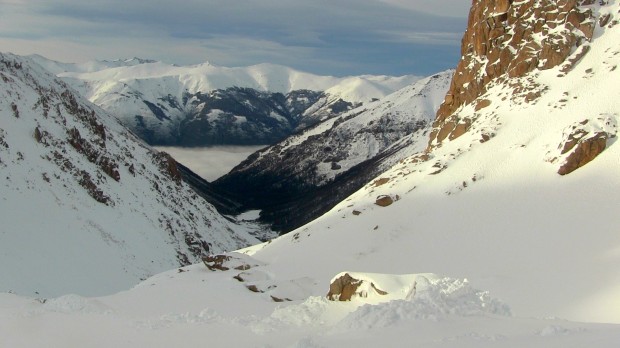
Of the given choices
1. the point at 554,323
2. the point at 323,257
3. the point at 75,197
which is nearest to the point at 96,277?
the point at 75,197

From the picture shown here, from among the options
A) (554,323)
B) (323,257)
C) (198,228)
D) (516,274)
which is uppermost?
(554,323)

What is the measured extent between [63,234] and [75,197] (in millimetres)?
9438

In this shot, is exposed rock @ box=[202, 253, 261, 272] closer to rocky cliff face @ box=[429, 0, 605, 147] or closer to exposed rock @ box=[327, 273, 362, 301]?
exposed rock @ box=[327, 273, 362, 301]

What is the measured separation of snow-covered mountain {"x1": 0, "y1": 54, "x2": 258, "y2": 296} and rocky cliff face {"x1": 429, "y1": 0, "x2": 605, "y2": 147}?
3896cm

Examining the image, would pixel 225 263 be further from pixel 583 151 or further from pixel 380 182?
pixel 583 151

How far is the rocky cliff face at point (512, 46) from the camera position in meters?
57.2

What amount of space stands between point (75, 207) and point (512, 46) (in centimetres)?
5461

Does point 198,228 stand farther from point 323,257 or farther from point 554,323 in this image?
point 554,323

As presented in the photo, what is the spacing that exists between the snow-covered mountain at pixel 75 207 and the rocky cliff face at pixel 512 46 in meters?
39.0

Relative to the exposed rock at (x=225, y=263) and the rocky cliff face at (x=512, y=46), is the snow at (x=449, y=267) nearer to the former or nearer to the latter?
the exposed rock at (x=225, y=263)

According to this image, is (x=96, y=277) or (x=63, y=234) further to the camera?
(x=63, y=234)

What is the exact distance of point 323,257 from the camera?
150 feet

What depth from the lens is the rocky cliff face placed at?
57.2 metres

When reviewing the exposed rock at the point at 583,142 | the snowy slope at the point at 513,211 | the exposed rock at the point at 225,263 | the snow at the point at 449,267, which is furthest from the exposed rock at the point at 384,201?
the exposed rock at the point at 225,263
